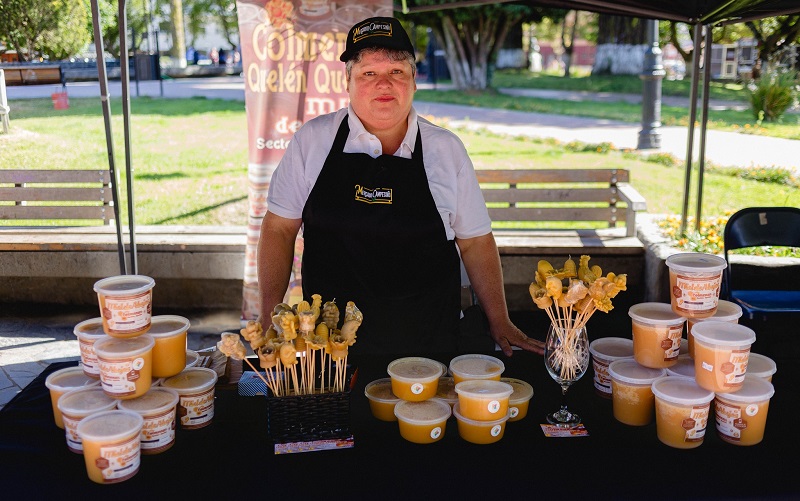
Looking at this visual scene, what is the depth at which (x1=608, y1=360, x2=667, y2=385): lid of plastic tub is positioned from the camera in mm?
2160

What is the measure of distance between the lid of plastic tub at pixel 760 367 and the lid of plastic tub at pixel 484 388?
73cm

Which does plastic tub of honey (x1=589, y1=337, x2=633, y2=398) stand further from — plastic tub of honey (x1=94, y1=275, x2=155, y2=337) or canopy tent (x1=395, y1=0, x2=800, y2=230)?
canopy tent (x1=395, y1=0, x2=800, y2=230)

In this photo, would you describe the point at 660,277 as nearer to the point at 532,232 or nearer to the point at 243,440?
the point at 532,232

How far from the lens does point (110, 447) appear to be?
1823mm

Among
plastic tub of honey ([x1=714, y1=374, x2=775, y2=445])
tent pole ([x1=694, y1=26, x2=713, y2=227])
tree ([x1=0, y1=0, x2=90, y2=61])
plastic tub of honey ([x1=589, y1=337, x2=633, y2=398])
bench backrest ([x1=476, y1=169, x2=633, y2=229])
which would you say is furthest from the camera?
bench backrest ([x1=476, y1=169, x2=633, y2=229])

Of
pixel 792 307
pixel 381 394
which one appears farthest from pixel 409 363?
pixel 792 307

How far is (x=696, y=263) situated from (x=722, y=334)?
A: 270 mm

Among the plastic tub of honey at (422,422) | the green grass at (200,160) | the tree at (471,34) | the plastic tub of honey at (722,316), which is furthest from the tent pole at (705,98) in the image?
the tree at (471,34)

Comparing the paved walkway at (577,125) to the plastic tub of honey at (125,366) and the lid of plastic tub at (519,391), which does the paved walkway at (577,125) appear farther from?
the lid of plastic tub at (519,391)

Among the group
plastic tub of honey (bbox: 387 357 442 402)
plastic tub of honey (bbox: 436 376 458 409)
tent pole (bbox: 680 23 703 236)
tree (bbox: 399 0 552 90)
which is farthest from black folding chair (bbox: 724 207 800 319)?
tree (bbox: 399 0 552 90)

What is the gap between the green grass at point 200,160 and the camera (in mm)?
7742

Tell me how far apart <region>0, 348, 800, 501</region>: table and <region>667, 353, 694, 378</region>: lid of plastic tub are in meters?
0.16

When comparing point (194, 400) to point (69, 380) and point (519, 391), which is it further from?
point (519, 391)

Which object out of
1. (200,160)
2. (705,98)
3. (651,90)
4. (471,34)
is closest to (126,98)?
(705,98)
